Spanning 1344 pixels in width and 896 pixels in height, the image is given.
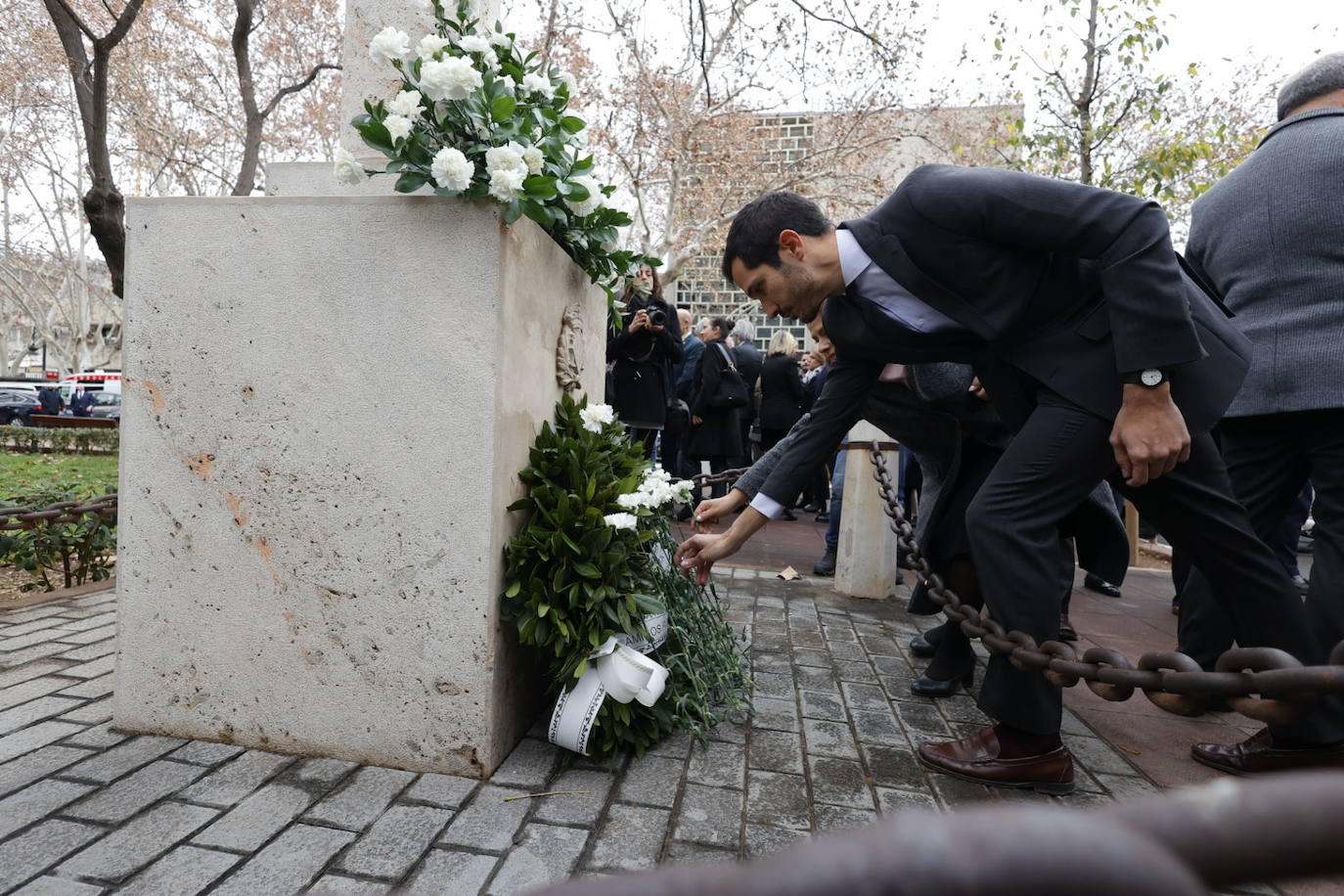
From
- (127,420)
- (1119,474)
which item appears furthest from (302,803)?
(1119,474)

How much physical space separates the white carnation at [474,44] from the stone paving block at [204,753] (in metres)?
2.29

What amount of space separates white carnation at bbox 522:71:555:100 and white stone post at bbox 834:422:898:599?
3041 millimetres

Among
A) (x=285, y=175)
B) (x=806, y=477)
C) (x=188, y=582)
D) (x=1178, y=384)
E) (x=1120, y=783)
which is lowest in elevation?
(x=1120, y=783)

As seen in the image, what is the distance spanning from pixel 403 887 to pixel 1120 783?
7.08 feet

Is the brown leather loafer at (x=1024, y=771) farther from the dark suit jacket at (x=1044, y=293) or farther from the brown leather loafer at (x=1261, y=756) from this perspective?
the dark suit jacket at (x=1044, y=293)

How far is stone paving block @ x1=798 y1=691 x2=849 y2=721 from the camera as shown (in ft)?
9.95

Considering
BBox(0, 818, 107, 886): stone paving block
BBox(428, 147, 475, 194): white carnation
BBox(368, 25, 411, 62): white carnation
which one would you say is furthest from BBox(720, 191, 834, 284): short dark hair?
BBox(0, 818, 107, 886): stone paving block

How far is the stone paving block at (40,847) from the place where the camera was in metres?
1.83

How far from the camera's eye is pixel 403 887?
6.06 feet

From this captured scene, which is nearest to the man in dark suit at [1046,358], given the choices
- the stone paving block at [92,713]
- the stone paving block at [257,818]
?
the stone paving block at [257,818]

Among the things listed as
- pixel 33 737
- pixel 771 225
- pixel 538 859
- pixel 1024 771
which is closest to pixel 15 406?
pixel 33 737

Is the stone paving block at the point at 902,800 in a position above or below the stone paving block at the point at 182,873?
below

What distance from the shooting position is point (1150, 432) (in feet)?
7.13

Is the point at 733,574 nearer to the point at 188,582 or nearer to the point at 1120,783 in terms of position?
the point at 1120,783
